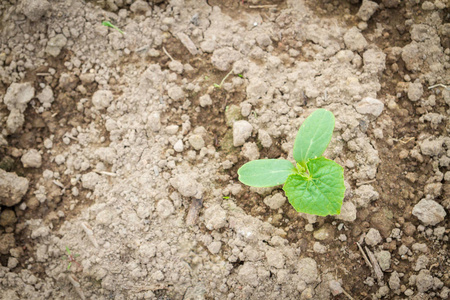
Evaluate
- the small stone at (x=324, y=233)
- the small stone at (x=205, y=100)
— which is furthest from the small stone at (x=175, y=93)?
the small stone at (x=324, y=233)

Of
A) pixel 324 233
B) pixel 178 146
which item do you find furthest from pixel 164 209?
pixel 324 233

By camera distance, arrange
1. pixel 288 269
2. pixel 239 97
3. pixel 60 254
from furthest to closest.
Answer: pixel 239 97 < pixel 60 254 < pixel 288 269

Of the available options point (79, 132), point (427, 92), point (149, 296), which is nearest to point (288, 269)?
point (149, 296)

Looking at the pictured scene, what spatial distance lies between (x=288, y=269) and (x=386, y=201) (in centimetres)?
85

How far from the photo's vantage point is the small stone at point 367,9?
102 inches

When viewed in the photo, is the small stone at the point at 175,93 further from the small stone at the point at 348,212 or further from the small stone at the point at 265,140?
the small stone at the point at 348,212

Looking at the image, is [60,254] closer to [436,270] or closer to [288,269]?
[288,269]

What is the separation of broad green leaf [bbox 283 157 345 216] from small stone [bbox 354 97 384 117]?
689 mm

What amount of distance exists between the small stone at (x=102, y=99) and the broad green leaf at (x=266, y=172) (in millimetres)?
1261

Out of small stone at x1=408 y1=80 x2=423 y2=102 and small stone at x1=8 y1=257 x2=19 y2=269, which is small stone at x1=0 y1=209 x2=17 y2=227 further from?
small stone at x1=408 y1=80 x2=423 y2=102

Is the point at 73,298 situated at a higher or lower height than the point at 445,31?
lower

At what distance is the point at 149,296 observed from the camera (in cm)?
221

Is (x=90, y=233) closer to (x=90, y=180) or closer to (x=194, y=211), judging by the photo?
(x=90, y=180)

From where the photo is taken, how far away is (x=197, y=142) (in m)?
2.44
